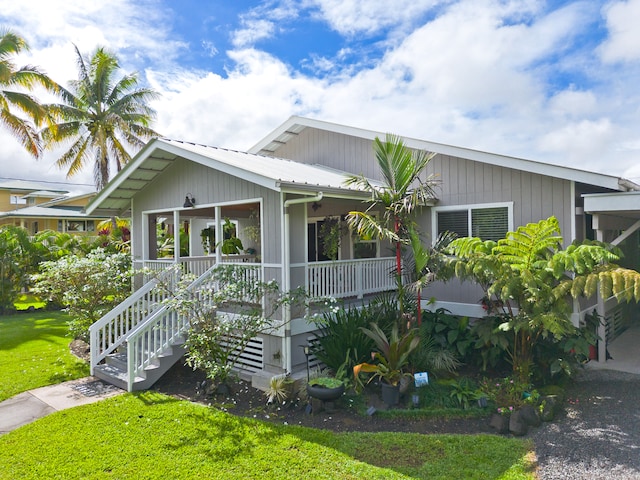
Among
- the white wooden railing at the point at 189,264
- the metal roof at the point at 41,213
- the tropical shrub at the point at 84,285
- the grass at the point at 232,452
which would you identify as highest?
the metal roof at the point at 41,213

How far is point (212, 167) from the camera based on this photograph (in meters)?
8.06

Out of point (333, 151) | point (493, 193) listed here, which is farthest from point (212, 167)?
point (493, 193)

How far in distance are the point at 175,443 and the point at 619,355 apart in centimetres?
863

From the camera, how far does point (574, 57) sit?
12430 millimetres

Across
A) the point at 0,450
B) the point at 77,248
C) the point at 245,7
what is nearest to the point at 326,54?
the point at 245,7

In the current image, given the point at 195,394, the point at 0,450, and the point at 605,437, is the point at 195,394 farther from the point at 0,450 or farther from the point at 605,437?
the point at 605,437

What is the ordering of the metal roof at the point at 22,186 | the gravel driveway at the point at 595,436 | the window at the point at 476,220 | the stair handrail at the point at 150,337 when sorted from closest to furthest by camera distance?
the gravel driveway at the point at 595,436 < the stair handrail at the point at 150,337 < the window at the point at 476,220 < the metal roof at the point at 22,186

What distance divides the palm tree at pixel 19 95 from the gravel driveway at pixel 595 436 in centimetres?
2069

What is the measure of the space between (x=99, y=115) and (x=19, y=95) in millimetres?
4428

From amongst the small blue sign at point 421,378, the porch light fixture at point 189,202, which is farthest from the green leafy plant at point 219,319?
the porch light fixture at point 189,202

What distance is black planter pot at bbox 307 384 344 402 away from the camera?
6.25 meters

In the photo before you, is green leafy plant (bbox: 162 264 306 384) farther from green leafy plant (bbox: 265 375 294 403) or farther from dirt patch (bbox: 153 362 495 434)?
green leafy plant (bbox: 265 375 294 403)

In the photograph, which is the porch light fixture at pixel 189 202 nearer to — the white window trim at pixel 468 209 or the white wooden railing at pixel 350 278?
the white wooden railing at pixel 350 278

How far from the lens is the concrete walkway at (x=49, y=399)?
6.27 m
